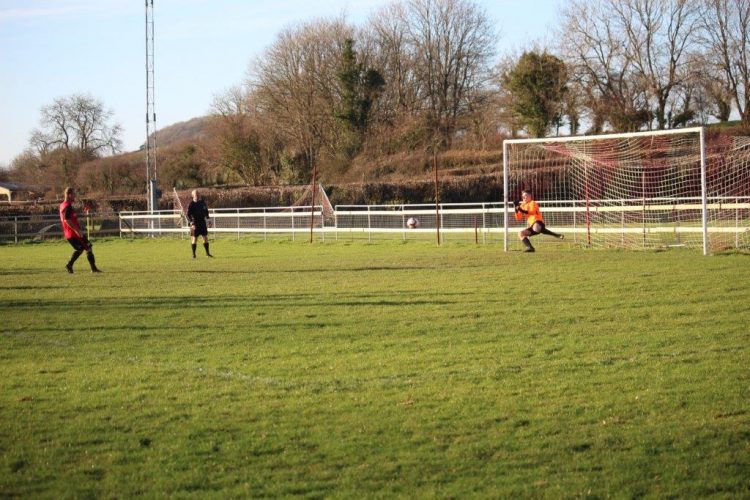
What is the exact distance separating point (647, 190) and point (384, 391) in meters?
24.5

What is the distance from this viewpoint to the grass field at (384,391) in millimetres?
5332

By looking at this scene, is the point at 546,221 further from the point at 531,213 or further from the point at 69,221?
the point at 69,221

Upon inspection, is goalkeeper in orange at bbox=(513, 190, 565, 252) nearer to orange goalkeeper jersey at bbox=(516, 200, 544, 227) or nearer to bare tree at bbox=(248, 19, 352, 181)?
orange goalkeeper jersey at bbox=(516, 200, 544, 227)

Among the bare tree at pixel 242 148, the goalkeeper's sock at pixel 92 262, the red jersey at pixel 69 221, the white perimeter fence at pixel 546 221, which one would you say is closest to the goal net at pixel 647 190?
the white perimeter fence at pixel 546 221

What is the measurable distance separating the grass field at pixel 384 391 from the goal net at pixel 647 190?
932cm

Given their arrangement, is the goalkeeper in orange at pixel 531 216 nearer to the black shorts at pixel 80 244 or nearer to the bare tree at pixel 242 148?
the black shorts at pixel 80 244

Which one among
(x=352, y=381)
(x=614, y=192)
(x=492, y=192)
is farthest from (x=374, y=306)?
(x=492, y=192)

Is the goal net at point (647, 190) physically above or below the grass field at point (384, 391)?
above

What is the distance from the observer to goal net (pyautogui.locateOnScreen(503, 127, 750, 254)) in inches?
955

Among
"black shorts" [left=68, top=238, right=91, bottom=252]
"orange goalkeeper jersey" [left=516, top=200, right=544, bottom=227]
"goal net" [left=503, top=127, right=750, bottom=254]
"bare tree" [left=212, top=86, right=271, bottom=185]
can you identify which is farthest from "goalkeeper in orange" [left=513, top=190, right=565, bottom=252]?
"bare tree" [left=212, top=86, right=271, bottom=185]

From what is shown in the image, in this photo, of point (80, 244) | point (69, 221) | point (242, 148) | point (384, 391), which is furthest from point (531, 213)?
point (242, 148)

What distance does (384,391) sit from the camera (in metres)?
7.48

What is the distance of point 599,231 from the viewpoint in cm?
2520

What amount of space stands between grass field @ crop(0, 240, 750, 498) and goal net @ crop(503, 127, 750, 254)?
932 cm
